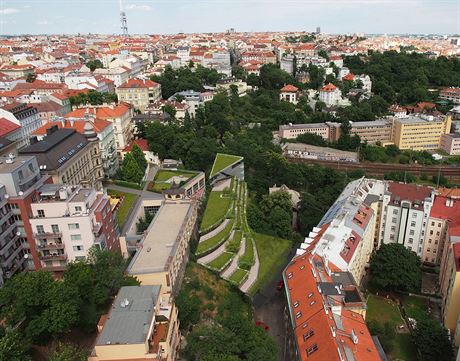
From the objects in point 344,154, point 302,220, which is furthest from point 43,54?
point 302,220

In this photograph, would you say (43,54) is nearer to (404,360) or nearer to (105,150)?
(105,150)

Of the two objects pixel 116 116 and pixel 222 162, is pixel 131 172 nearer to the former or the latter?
pixel 116 116

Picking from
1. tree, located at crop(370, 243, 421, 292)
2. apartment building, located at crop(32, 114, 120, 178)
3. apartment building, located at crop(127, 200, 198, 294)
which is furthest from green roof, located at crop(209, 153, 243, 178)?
tree, located at crop(370, 243, 421, 292)

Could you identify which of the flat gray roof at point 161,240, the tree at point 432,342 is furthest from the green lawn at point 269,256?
the tree at point 432,342

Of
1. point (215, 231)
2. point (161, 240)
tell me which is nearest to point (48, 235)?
point (161, 240)

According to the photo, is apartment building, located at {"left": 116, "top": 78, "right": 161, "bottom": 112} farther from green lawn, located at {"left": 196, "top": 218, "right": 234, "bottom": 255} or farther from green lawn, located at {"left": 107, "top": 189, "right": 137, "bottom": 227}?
green lawn, located at {"left": 196, "top": 218, "right": 234, "bottom": 255}

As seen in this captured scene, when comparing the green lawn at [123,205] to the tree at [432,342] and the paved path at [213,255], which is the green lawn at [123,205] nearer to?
the paved path at [213,255]
